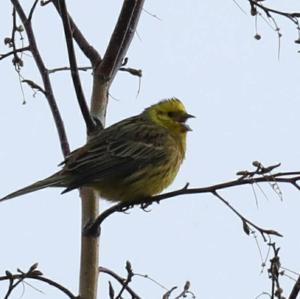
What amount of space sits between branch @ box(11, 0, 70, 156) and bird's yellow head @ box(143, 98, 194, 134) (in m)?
1.98

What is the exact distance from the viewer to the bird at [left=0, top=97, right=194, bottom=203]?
641cm

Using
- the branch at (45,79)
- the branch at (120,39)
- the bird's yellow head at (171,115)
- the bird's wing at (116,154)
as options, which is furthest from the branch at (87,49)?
the bird's yellow head at (171,115)

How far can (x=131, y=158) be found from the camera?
7031 mm

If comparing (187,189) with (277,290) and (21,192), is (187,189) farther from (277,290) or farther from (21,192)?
(21,192)

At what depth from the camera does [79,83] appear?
5.10 m

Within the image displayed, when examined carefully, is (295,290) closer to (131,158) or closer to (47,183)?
(47,183)

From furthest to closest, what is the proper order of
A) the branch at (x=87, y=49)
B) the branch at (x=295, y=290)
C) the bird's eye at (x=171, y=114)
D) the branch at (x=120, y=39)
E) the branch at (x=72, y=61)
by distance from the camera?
the bird's eye at (x=171, y=114) → the branch at (x=87, y=49) → the branch at (x=120, y=39) → the branch at (x=72, y=61) → the branch at (x=295, y=290)

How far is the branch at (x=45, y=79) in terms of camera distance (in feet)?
19.0

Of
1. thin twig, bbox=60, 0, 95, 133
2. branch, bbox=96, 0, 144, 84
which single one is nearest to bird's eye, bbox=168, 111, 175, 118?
branch, bbox=96, 0, 144, 84

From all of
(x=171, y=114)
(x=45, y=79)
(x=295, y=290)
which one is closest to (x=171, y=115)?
(x=171, y=114)

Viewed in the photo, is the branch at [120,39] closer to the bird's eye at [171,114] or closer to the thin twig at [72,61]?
the thin twig at [72,61]

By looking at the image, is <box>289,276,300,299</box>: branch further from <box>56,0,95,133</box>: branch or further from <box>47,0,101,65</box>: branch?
<box>47,0,101,65</box>: branch

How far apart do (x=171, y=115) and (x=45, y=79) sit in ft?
6.93

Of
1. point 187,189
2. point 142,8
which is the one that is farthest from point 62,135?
point 187,189
